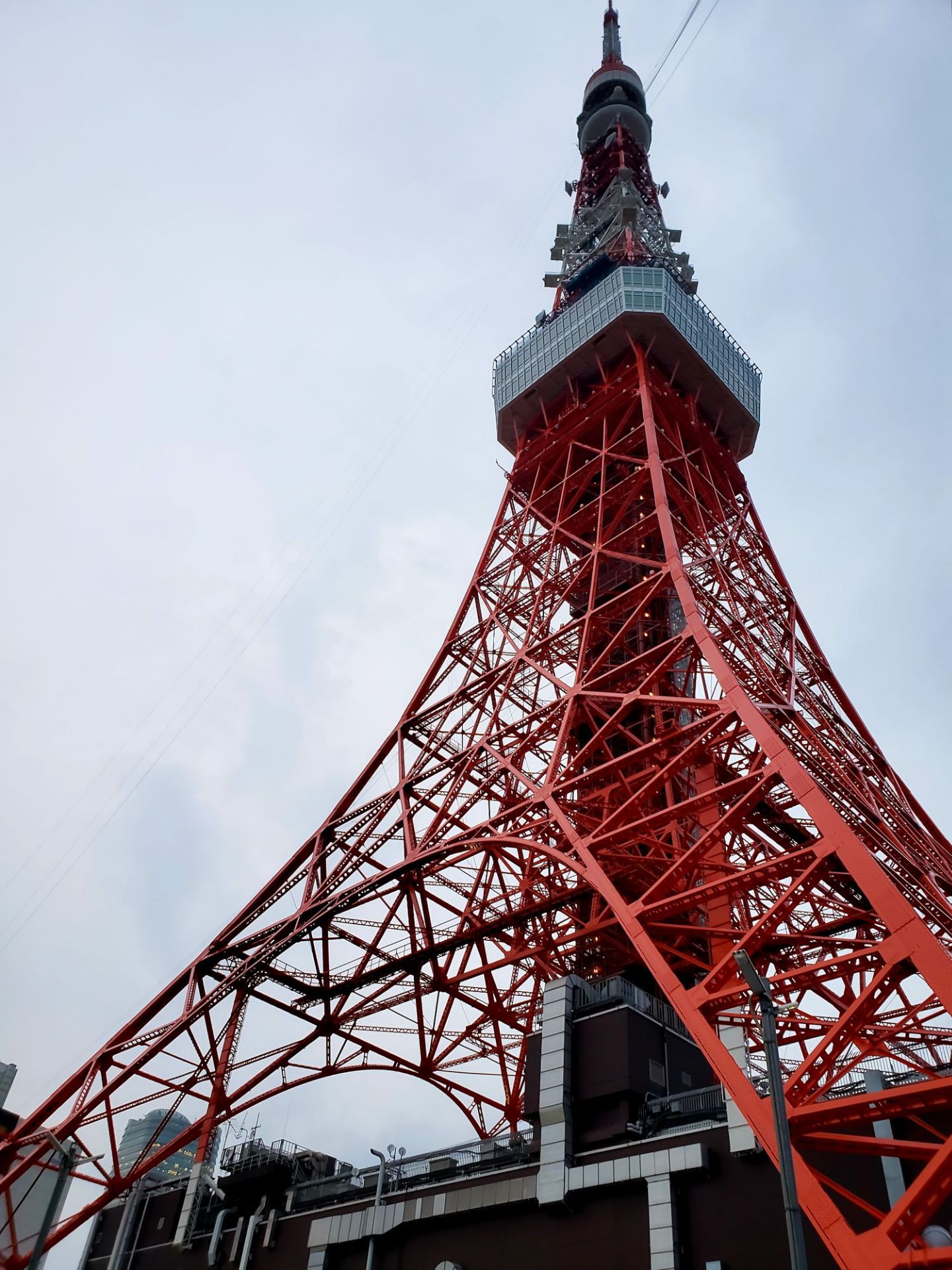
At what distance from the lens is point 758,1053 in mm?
21422

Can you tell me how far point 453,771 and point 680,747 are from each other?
241 inches

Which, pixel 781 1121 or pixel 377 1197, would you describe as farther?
pixel 377 1197

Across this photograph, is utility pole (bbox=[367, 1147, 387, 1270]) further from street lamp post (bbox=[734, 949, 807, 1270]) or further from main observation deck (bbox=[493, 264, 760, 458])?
main observation deck (bbox=[493, 264, 760, 458])

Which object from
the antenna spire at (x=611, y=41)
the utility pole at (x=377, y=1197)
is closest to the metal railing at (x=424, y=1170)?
the utility pole at (x=377, y=1197)

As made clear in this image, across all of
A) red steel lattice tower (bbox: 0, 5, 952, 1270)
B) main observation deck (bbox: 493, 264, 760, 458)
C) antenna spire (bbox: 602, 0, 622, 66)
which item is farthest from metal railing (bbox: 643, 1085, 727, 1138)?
antenna spire (bbox: 602, 0, 622, 66)

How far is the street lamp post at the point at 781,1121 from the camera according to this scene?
30.9ft

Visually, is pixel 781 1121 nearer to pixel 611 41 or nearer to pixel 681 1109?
pixel 681 1109

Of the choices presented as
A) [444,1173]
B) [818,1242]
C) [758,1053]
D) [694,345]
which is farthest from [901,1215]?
[694,345]

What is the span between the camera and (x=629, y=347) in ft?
116

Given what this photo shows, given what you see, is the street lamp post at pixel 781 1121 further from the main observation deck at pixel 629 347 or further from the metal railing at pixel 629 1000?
the main observation deck at pixel 629 347

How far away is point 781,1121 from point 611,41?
183 feet

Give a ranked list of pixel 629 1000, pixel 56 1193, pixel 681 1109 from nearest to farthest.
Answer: pixel 56 1193 → pixel 681 1109 → pixel 629 1000

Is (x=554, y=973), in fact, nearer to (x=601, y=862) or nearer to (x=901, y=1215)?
(x=601, y=862)

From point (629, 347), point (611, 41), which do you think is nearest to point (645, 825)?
point (629, 347)
